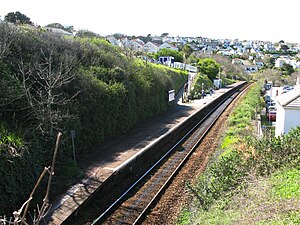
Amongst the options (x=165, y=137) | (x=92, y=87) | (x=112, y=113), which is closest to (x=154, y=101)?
(x=165, y=137)

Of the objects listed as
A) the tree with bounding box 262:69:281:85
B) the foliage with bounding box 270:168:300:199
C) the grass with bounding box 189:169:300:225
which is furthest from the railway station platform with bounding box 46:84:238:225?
the tree with bounding box 262:69:281:85

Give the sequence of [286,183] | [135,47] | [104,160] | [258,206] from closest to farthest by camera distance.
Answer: [258,206] < [286,183] < [104,160] < [135,47]

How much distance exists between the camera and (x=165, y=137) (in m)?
19.4

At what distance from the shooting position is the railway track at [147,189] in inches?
389

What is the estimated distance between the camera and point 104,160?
14.0 meters

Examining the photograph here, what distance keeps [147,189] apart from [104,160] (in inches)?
102

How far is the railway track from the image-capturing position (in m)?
9.89

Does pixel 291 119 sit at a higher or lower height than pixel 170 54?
lower

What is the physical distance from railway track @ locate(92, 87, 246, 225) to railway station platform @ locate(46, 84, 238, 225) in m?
0.89

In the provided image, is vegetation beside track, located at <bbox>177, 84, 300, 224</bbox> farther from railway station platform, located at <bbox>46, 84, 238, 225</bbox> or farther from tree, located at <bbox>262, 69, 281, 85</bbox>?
tree, located at <bbox>262, 69, 281, 85</bbox>

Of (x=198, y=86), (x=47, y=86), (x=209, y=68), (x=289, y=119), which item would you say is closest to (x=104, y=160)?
(x=47, y=86)

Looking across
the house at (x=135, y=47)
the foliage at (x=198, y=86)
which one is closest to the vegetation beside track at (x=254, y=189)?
the foliage at (x=198, y=86)

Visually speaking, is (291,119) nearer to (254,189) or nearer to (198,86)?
(254,189)

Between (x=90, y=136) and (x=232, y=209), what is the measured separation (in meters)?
8.18
